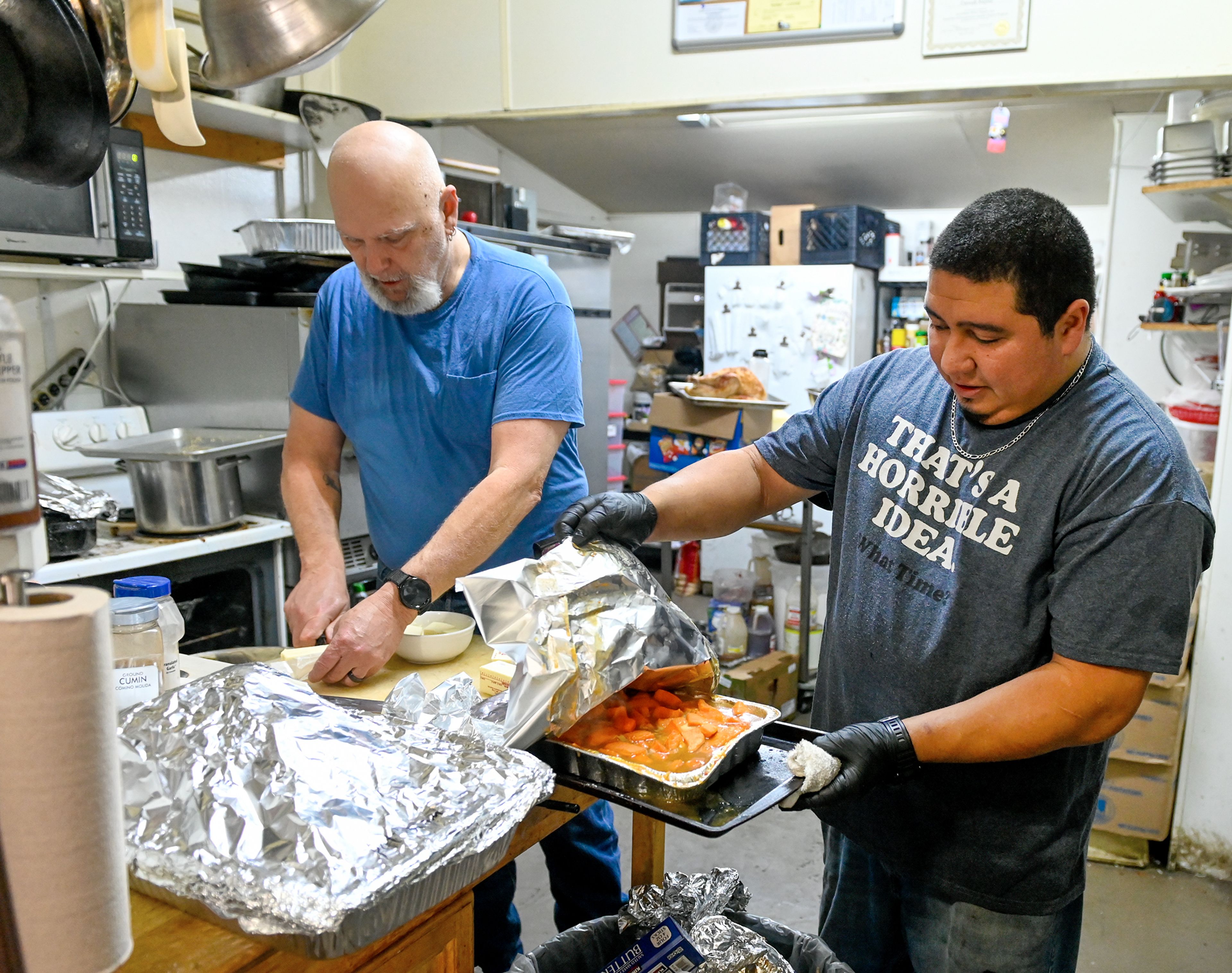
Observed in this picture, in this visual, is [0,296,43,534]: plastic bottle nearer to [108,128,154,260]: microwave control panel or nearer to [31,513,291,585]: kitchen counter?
[31,513,291,585]: kitchen counter

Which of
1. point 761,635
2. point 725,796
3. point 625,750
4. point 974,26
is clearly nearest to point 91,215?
point 625,750

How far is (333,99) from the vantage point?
10.0 feet

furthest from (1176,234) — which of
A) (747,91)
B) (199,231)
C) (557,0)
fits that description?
(199,231)

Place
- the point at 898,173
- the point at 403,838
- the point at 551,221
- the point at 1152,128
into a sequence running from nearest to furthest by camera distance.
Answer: the point at 403,838
the point at 1152,128
the point at 898,173
the point at 551,221

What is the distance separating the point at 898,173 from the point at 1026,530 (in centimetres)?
429

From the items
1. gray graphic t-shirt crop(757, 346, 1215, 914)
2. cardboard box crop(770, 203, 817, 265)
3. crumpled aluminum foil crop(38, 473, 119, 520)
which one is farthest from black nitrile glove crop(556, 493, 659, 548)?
cardboard box crop(770, 203, 817, 265)

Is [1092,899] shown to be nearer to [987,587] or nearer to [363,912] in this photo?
[987,587]

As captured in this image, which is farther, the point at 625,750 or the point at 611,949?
the point at 611,949

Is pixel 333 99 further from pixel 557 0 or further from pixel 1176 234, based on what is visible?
pixel 1176 234

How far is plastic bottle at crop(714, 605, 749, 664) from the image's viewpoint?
3879 mm

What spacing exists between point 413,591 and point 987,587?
859mm

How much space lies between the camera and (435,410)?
1817mm

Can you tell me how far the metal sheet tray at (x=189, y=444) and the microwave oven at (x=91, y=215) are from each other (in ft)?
1.55

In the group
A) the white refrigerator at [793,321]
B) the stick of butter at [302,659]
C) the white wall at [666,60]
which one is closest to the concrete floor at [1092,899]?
the stick of butter at [302,659]
